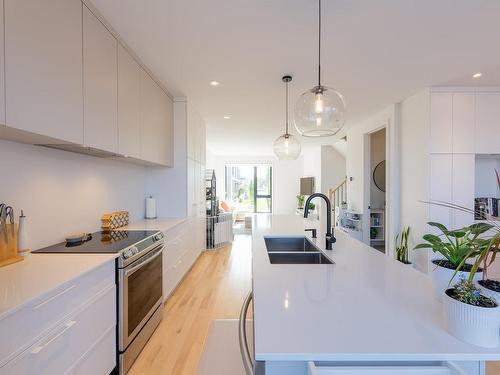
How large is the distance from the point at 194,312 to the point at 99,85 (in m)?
2.31

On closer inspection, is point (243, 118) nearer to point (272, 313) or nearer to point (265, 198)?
point (272, 313)

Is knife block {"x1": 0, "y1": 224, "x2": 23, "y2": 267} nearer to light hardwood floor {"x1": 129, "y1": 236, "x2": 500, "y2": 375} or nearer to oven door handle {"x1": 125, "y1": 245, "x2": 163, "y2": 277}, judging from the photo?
oven door handle {"x1": 125, "y1": 245, "x2": 163, "y2": 277}

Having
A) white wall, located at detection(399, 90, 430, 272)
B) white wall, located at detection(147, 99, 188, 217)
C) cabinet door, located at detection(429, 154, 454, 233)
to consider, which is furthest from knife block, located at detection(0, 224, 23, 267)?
cabinet door, located at detection(429, 154, 454, 233)

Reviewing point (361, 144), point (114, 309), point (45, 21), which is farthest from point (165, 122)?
point (361, 144)

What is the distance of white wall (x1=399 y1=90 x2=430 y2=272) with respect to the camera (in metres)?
3.32

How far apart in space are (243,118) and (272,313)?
13.7 feet

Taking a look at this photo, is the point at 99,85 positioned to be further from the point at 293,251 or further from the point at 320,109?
the point at 293,251

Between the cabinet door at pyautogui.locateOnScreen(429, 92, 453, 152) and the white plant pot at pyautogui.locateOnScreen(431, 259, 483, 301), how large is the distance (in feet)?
9.82

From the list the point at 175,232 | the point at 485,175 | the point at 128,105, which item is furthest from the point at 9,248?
the point at 485,175

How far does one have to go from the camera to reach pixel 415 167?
3.53 meters

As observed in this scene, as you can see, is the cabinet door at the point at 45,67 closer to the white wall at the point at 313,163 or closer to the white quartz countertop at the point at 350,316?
the white quartz countertop at the point at 350,316

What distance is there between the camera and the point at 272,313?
33.6 inches

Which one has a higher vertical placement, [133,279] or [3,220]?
[3,220]

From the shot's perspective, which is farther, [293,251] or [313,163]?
[313,163]
